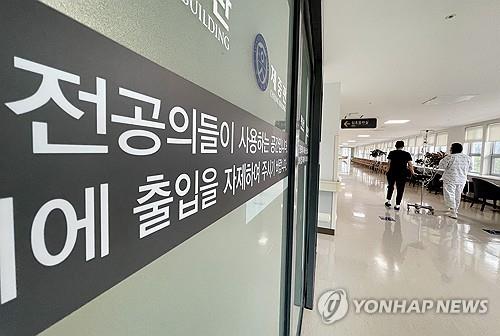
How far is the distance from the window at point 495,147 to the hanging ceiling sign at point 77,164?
10501 mm

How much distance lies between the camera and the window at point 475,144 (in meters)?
8.62

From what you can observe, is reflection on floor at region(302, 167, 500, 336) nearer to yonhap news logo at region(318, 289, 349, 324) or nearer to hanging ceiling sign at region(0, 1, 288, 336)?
yonhap news logo at region(318, 289, 349, 324)

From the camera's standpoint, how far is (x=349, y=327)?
2.01 meters

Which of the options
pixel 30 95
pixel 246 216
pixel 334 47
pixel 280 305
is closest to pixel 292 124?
pixel 246 216

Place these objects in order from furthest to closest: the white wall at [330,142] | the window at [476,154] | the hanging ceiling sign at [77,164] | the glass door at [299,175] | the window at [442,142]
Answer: the window at [442,142] < the window at [476,154] < the white wall at [330,142] < the glass door at [299,175] < the hanging ceiling sign at [77,164]

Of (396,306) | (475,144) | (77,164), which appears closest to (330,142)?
(396,306)

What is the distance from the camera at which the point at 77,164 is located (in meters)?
0.19

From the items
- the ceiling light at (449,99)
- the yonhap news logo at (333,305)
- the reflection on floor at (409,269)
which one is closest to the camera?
the reflection on floor at (409,269)

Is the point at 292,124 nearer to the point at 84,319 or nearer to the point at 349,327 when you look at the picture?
the point at 84,319

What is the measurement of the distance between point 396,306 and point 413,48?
2743 millimetres

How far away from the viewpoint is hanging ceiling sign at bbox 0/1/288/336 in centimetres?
16

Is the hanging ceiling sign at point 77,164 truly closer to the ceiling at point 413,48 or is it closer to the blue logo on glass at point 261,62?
the blue logo on glass at point 261,62

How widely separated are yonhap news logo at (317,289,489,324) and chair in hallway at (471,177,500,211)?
5.02 m

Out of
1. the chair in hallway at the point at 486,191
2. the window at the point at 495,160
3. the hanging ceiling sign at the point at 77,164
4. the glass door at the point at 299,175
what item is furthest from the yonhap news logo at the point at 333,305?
the window at the point at 495,160
